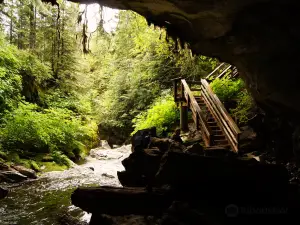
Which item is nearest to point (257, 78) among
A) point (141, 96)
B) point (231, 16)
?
point (231, 16)

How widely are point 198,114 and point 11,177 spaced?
7341 mm

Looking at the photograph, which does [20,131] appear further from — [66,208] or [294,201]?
[294,201]

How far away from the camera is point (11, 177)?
9.41 meters

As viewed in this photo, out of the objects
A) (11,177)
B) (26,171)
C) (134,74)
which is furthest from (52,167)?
(134,74)

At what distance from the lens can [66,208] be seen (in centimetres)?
682

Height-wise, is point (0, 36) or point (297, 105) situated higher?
point (0, 36)

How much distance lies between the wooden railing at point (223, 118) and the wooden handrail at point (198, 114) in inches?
19.9

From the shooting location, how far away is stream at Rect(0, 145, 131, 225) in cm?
596

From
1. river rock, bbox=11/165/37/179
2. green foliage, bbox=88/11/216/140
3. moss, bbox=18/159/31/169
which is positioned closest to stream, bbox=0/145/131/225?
river rock, bbox=11/165/37/179

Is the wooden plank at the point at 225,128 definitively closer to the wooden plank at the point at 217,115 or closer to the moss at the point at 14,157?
the wooden plank at the point at 217,115

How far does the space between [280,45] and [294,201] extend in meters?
3.28

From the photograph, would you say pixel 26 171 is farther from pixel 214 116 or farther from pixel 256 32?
pixel 256 32

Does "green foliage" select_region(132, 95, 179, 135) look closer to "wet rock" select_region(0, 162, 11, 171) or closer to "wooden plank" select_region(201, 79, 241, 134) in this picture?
"wooden plank" select_region(201, 79, 241, 134)

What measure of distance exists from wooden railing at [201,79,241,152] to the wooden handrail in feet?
1.66
